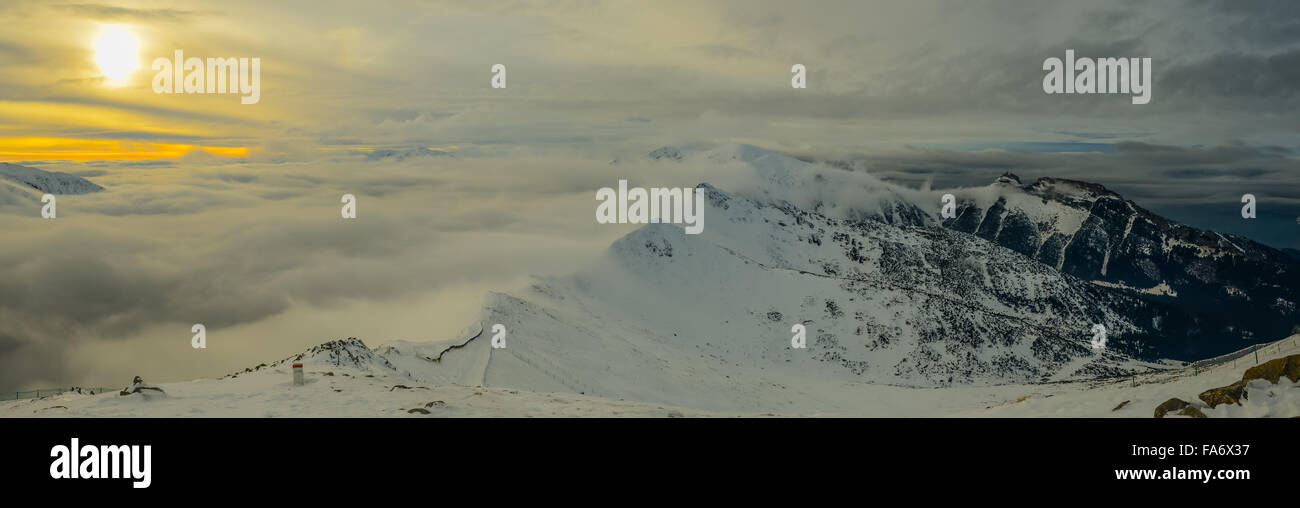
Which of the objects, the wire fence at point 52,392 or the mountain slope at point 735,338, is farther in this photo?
the mountain slope at point 735,338

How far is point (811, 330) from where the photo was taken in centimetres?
15100

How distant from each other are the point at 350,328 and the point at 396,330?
131 feet

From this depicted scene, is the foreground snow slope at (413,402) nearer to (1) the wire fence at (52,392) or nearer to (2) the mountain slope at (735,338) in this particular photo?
(1) the wire fence at (52,392)

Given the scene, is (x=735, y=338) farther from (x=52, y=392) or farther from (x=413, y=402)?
(x=52, y=392)

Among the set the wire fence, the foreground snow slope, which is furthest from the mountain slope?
the wire fence

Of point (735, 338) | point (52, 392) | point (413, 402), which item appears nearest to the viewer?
point (413, 402)

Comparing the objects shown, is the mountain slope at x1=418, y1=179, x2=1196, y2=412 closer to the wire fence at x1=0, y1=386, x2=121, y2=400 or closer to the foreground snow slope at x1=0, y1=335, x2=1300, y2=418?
the foreground snow slope at x1=0, y1=335, x2=1300, y2=418

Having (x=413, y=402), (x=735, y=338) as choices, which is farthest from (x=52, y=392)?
(x=735, y=338)

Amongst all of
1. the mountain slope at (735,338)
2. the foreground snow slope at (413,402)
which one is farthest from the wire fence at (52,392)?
the mountain slope at (735,338)

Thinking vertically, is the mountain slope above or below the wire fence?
below

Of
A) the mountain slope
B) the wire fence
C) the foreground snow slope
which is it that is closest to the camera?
the foreground snow slope

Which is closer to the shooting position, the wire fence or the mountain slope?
the wire fence
